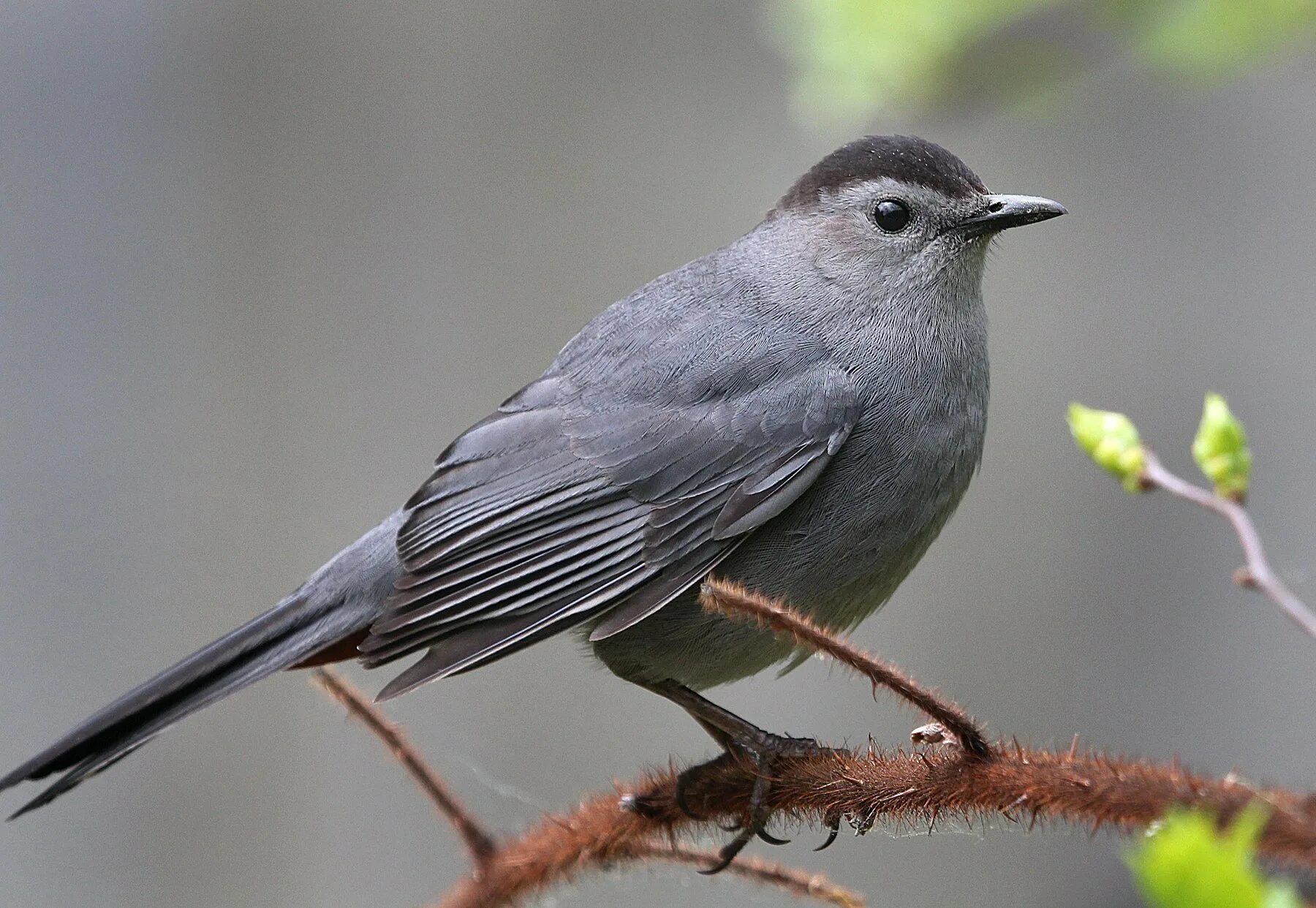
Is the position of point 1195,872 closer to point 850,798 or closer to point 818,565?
point 850,798

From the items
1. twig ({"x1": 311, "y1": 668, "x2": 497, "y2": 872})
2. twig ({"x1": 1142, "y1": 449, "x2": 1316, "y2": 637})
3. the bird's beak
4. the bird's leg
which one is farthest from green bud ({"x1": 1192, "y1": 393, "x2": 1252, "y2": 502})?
the bird's beak

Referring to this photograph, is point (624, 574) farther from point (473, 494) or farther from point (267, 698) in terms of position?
point (267, 698)

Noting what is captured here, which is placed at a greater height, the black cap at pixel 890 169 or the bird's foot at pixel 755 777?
the black cap at pixel 890 169

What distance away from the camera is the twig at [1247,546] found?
1.04 m

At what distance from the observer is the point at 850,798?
129 centimetres

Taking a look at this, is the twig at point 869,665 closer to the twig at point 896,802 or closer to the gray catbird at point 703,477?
the twig at point 896,802

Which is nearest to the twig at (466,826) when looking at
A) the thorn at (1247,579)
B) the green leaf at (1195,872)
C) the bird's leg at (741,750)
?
the bird's leg at (741,750)

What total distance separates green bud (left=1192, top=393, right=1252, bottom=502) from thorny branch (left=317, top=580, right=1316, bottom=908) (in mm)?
355

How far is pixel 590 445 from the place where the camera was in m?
2.44

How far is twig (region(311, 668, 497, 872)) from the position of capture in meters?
1.53

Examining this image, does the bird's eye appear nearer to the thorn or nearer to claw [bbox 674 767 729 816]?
claw [bbox 674 767 729 816]

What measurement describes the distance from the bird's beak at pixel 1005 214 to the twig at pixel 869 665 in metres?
1.48

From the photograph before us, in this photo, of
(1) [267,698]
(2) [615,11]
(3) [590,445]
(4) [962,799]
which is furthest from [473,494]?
(2) [615,11]

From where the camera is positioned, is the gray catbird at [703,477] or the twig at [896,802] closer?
the twig at [896,802]
